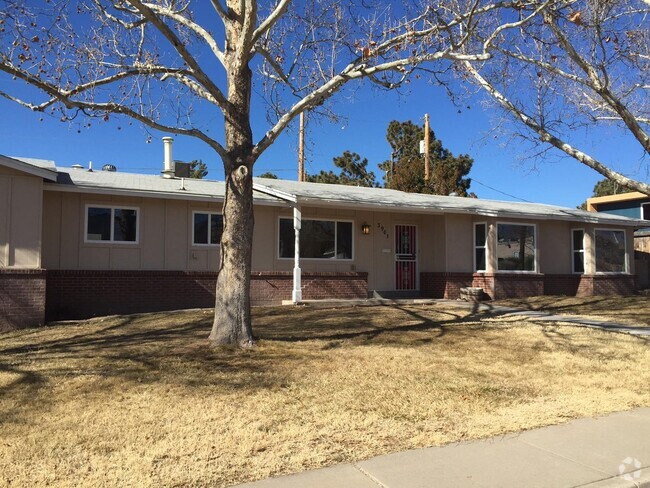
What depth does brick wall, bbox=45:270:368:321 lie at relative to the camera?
12.7 metres

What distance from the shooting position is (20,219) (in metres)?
11.3

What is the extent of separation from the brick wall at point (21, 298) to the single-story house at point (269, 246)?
20mm

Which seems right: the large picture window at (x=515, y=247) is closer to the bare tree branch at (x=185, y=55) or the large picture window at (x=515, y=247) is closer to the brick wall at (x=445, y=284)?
the brick wall at (x=445, y=284)

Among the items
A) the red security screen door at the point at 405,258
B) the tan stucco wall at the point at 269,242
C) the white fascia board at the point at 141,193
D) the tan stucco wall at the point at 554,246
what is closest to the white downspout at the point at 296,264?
the white fascia board at the point at 141,193

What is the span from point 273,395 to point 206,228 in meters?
9.04

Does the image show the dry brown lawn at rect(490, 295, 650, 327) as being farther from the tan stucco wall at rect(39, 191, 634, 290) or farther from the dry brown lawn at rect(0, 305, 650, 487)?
the dry brown lawn at rect(0, 305, 650, 487)

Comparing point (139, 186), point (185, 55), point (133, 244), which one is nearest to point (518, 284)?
point (133, 244)

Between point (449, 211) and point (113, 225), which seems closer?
point (113, 225)

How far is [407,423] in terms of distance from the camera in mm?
5387

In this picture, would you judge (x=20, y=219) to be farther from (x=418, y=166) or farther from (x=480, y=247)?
(x=418, y=166)

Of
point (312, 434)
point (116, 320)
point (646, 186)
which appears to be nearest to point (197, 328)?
point (116, 320)

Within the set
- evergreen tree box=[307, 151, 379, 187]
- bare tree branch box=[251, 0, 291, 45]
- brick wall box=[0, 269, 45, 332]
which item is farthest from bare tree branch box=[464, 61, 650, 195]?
evergreen tree box=[307, 151, 379, 187]

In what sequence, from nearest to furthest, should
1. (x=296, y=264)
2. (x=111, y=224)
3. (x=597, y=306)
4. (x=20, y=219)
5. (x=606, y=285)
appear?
(x=20, y=219), (x=111, y=224), (x=296, y=264), (x=597, y=306), (x=606, y=285)

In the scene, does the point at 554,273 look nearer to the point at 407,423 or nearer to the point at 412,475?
the point at 407,423
